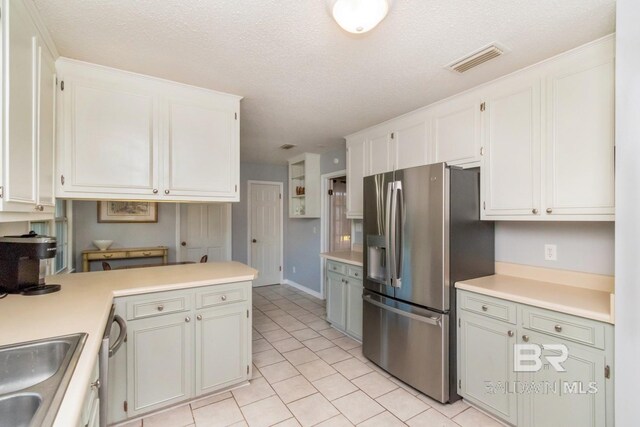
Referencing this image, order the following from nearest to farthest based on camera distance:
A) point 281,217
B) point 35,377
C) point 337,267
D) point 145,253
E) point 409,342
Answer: point 35,377, point 409,342, point 337,267, point 145,253, point 281,217

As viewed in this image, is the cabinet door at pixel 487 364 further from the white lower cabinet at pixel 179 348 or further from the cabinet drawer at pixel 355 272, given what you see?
the white lower cabinet at pixel 179 348

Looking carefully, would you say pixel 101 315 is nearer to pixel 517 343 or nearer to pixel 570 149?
pixel 517 343

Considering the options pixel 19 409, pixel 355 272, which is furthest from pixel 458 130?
pixel 19 409

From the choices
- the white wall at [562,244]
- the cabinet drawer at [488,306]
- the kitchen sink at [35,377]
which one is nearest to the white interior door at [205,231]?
the kitchen sink at [35,377]

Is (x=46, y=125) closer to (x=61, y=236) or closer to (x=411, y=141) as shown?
(x=61, y=236)

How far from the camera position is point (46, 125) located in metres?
1.71

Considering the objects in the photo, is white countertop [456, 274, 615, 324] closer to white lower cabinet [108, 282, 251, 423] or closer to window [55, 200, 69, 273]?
white lower cabinet [108, 282, 251, 423]

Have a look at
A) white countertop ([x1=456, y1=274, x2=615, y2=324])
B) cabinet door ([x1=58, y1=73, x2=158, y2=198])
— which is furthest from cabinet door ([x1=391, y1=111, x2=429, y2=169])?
cabinet door ([x1=58, y1=73, x2=158, y2=198])

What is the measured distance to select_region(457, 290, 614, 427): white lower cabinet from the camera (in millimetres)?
1526

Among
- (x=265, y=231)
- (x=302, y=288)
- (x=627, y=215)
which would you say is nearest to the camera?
(x=627, y=215)

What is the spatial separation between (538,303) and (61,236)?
389 centimetres

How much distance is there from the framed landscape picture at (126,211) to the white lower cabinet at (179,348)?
2.67 m

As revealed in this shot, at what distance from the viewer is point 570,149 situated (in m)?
1.83

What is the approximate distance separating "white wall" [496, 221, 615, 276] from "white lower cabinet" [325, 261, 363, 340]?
133 cm
